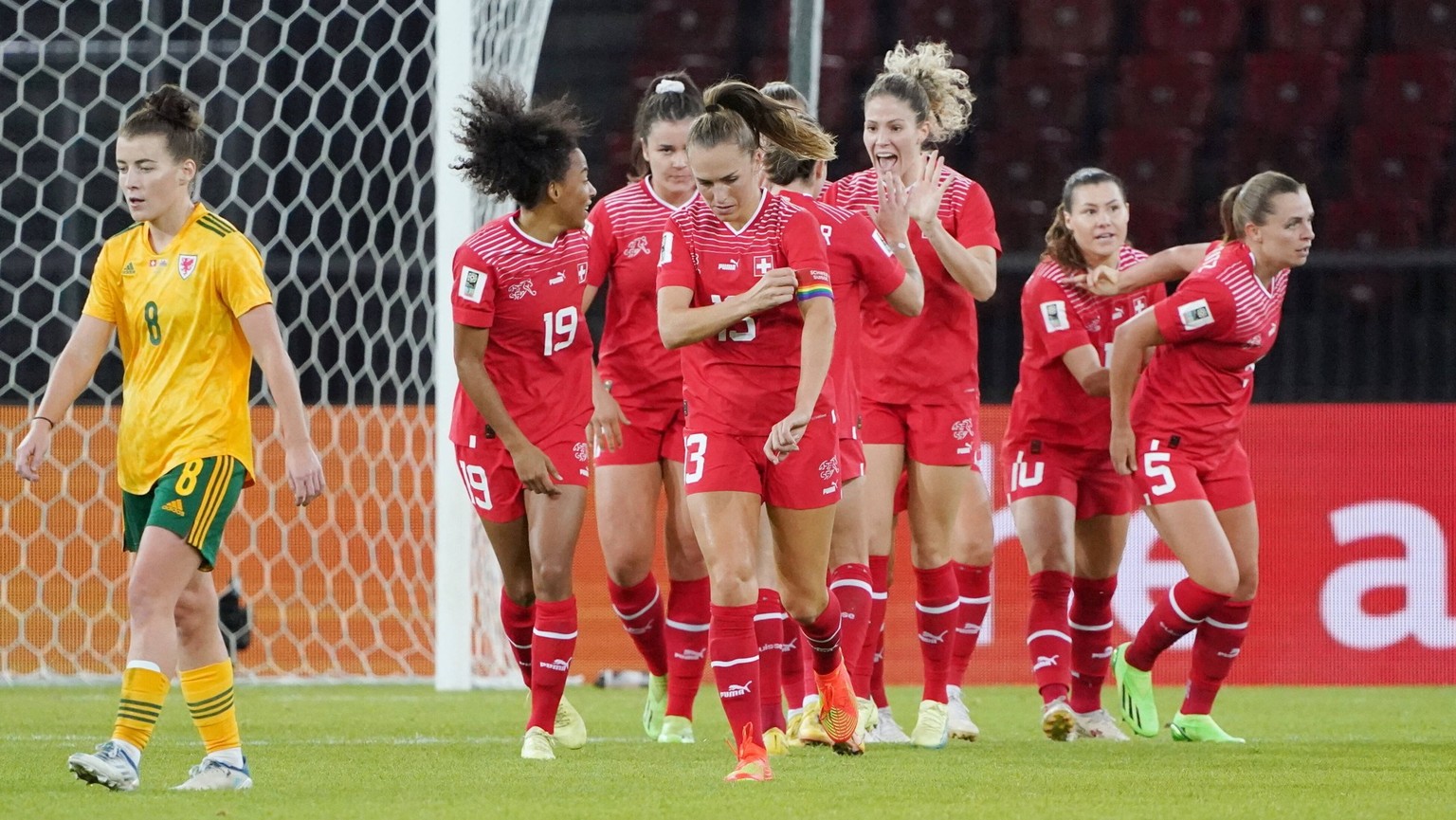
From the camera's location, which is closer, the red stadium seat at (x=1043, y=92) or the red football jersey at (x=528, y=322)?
the red football jersey at (x=528, y=322)

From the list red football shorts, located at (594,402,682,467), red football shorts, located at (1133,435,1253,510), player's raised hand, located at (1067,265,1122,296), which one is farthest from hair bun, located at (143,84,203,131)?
red football shorts, located at (1133,435,1253,510)

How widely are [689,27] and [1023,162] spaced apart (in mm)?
2421

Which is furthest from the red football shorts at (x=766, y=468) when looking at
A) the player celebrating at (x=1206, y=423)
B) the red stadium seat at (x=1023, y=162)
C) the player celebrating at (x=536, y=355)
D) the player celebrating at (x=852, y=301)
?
the red stadium seat at (x=1023, y=162)

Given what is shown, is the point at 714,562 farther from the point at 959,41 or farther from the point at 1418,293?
the point at 959,41

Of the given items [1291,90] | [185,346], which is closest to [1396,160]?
[1291,90]

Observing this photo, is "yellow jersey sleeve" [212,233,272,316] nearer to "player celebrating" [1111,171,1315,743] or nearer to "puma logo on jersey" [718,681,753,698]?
"puma logo on jersey" [718,681,753,698]

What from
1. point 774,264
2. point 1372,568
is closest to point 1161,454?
point 774,264

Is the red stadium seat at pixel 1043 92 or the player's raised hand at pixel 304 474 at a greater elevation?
the red stadium seat at pixel 1043 92

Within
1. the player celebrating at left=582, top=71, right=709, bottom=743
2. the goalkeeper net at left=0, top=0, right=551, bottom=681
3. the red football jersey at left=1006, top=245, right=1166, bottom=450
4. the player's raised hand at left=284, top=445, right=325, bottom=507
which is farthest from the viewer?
the goalkeeper net at left=0, top=0, right=551, bottom=681

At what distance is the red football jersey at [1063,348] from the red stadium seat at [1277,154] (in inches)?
217

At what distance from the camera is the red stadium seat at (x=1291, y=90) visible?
11797 millimetres

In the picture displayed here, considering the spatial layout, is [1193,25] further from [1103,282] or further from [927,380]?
[927,380]

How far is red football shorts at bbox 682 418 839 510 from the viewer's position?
15.1ft

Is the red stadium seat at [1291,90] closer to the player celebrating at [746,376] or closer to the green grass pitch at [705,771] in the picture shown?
the green grass pitch at [705,771]
